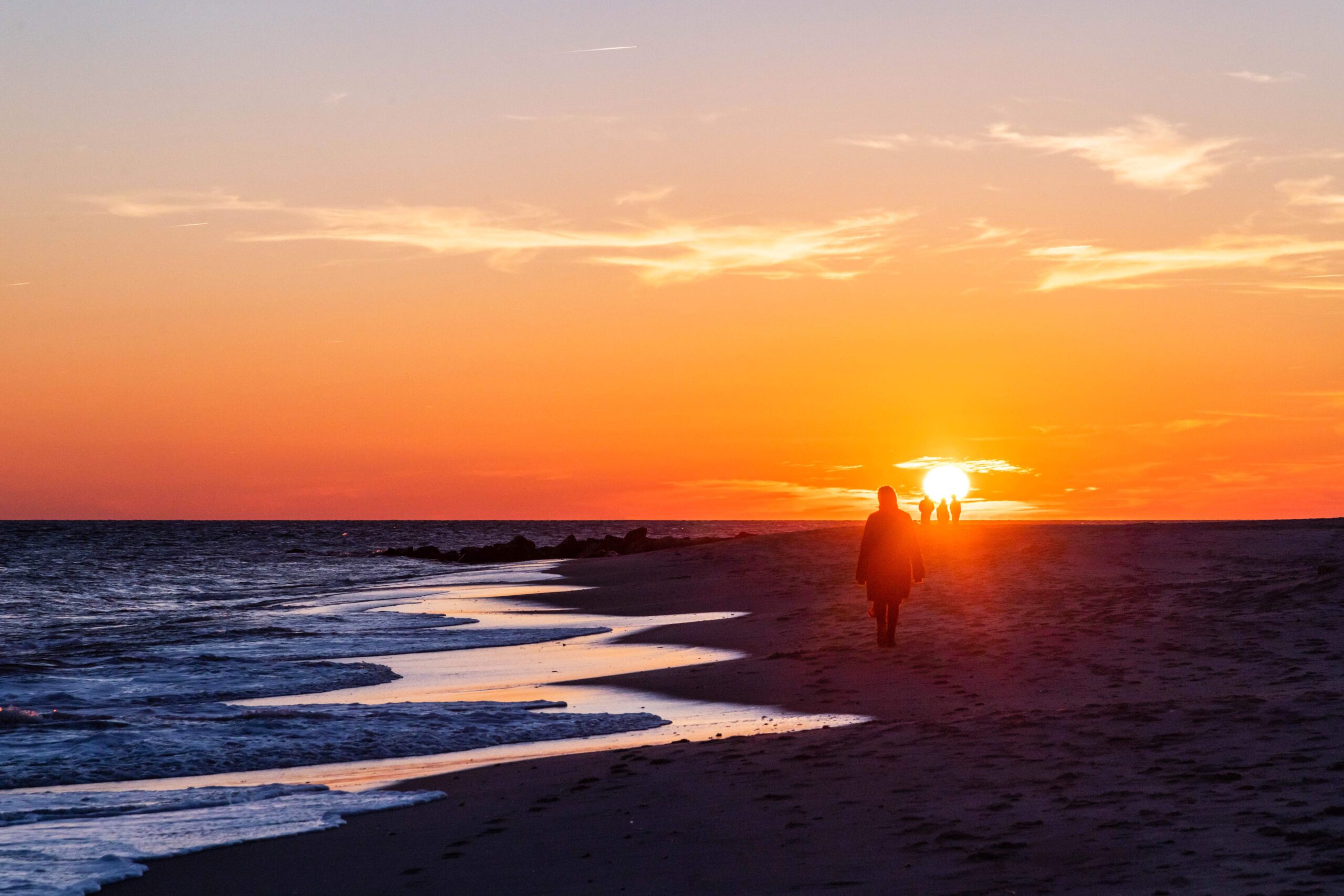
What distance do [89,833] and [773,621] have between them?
15988 millimetres

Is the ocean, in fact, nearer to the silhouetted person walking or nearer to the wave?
the wave

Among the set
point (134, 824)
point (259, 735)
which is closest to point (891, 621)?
point (259, 735)

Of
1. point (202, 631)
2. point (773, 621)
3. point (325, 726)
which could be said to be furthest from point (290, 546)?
point (325, 726)

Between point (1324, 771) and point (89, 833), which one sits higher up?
point (1324, 771)

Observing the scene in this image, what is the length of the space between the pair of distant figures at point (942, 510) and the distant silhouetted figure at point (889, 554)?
100ft

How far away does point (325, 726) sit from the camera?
1287cm

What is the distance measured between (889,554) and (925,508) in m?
→ 31.3

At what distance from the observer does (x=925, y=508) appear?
46750 mm

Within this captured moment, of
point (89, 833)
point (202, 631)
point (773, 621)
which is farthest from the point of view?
point (202, 631)

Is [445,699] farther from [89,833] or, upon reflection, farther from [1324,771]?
[1324,771]

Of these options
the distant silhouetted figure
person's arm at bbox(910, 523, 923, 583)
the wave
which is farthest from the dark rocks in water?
the wave

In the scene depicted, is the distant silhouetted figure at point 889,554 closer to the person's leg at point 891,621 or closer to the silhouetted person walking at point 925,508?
the person's leg at point 891,621

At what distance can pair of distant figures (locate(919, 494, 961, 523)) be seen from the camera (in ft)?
153

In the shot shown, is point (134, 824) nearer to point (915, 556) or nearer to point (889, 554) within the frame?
point (889, 554)
